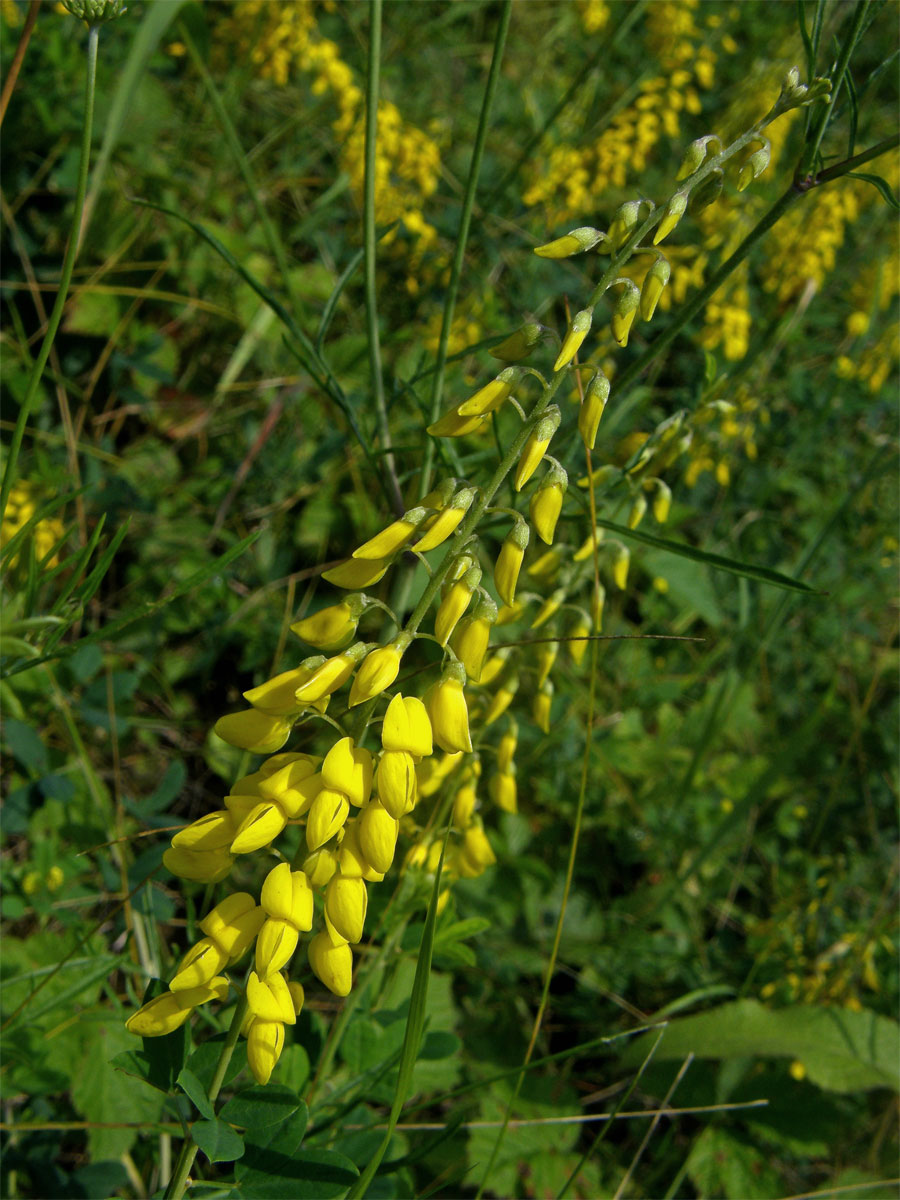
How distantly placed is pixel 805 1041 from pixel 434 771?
5.50 ft

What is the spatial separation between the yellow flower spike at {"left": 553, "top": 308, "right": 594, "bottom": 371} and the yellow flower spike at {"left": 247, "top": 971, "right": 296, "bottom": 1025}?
681mm

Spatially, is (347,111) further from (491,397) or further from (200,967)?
(200,967)

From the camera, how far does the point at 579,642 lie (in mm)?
1509

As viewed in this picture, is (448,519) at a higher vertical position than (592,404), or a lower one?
lower

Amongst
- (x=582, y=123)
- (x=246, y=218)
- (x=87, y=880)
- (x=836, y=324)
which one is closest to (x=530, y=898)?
(x=87, y=880)

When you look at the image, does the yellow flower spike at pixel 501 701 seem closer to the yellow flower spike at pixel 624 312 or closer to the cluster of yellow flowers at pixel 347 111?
the yellow flower spike at pixel 624 312

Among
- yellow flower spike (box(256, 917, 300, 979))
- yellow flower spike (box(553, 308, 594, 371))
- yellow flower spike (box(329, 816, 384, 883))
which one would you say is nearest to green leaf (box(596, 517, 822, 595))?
yellow flower spike (box(553, 308, 594, 371))

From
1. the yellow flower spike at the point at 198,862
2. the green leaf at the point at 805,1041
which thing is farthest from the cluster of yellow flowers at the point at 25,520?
the green leaf at the point at 805,1041

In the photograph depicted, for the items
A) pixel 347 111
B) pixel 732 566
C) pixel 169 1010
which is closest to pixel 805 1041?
pixel 732 566

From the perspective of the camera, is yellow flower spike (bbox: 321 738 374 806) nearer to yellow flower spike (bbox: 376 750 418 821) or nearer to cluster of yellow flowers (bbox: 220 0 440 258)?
yellow flower spike (bbox: 376 750 418 821)

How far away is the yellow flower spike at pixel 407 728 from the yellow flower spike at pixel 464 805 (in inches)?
19.4

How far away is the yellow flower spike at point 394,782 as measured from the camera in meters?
0.93

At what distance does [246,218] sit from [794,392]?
8.14 ft

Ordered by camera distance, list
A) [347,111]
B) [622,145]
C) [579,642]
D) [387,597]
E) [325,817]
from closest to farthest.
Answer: [325,817]
[579,642]
[387,597]
[347,111]
[622,145]
